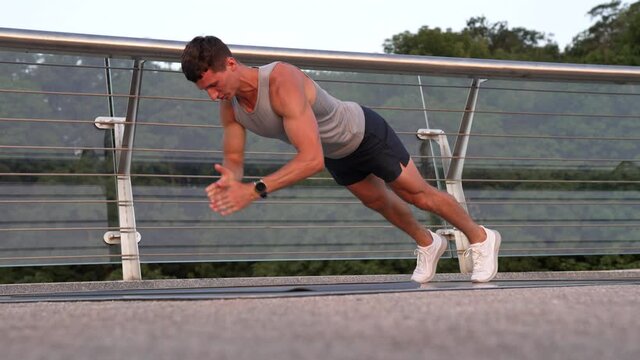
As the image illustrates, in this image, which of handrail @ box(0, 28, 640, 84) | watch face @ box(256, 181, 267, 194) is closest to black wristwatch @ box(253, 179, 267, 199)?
watch face @ box(256, 181, 267, 194)

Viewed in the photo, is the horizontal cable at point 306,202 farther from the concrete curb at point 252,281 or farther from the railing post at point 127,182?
the concrete curb at point 252,281

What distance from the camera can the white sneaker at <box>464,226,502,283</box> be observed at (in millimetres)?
4613

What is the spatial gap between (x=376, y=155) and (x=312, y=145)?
2.05 feet

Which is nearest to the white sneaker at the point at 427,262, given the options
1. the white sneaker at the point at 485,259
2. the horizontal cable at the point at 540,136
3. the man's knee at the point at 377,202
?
the white sneaker at the point at 485,259

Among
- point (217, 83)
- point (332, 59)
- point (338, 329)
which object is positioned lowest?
point (338, 329)

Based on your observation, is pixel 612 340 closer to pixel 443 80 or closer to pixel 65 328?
pixel 65 328

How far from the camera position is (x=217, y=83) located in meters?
3.89

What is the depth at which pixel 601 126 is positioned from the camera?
585 cm

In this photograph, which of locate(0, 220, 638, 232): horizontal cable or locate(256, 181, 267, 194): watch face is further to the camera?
locate(0, 220, 638, 232): horizontal cable

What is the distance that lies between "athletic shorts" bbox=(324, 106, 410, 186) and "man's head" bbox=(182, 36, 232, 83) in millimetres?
748

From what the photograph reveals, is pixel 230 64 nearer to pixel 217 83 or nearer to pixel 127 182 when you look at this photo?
pixel 217 83

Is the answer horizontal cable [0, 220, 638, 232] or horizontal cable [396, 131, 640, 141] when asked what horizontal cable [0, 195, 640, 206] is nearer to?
horizontal cable [0, 220, 638, 232]

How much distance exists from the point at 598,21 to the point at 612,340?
4498 centimetres

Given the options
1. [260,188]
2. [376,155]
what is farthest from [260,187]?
[376,155]
